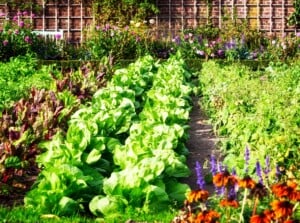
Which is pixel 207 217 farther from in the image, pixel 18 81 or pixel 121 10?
pixel 121 10

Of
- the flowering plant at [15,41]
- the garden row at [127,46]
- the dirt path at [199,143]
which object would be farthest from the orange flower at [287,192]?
the garden row at [127,46]

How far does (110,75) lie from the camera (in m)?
10.0

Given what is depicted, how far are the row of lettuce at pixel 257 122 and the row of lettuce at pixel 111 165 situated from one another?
48 centimetres

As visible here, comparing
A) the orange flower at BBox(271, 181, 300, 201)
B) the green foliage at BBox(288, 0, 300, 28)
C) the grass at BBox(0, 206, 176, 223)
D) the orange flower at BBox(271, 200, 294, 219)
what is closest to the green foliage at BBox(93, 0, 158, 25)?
the green foliage at BBox(288, 0, 300, 28)

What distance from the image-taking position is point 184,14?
1700cm

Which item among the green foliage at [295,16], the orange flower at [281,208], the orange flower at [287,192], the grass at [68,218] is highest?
the green foliage at [295,16]

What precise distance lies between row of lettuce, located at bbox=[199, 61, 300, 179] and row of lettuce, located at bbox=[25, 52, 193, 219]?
48 centimetres

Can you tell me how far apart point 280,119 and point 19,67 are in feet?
18.8

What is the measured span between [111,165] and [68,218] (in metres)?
1.14

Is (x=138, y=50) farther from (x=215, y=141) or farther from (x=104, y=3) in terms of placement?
(x=215, y=141)

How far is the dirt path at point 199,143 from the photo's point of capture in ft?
16.8

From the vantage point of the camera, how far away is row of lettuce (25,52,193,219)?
3.87 meters

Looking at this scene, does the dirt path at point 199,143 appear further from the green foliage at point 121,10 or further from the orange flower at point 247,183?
the green foliage at point 121,10

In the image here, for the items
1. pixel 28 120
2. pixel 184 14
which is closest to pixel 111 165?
pixel 28 120
